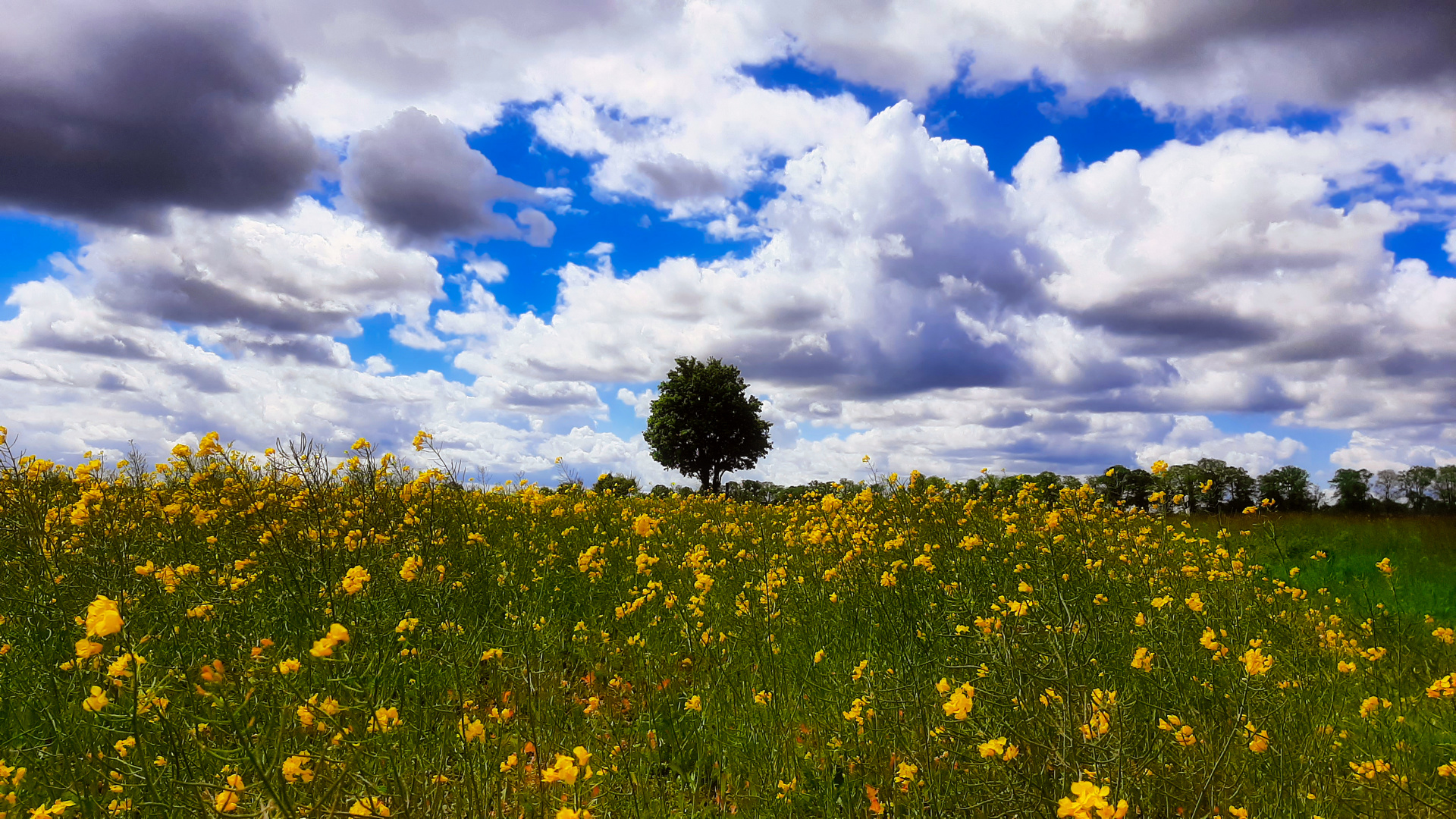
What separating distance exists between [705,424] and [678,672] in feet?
105

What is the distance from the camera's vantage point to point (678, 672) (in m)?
4.27

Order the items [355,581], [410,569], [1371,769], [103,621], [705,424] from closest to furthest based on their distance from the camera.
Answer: [103,621] → [355,581] → [1371,769] → [410,569] → [705,424]

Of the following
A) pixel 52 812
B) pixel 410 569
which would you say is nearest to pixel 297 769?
pixel 52 812

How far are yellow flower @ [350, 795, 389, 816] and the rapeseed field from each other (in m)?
0.02

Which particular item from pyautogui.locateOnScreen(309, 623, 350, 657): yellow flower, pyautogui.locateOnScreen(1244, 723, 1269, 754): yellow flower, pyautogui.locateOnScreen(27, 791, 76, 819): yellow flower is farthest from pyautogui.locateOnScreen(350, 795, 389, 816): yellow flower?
pyautogui.locateOnScreen(1244, 723, 1269, 754): yellow flower

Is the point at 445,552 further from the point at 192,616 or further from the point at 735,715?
the point at 735,715

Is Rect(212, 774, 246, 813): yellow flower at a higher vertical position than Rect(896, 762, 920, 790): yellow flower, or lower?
higher

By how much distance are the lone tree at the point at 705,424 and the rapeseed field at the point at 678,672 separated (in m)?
29.4

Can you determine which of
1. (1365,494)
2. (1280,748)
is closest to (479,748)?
(1280,748)

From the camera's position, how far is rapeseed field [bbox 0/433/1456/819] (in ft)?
7.52

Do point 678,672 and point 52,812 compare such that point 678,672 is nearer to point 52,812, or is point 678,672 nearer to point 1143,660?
point 1143,660

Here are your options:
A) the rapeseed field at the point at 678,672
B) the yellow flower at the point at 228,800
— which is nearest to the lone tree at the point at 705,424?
the rapeseed field at the point at 678,672

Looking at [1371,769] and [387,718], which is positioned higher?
[387,718]

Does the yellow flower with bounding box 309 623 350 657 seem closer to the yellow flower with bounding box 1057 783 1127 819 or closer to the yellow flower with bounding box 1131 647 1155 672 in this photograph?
the yellow flower with bounding box 1057 783 1127 819
